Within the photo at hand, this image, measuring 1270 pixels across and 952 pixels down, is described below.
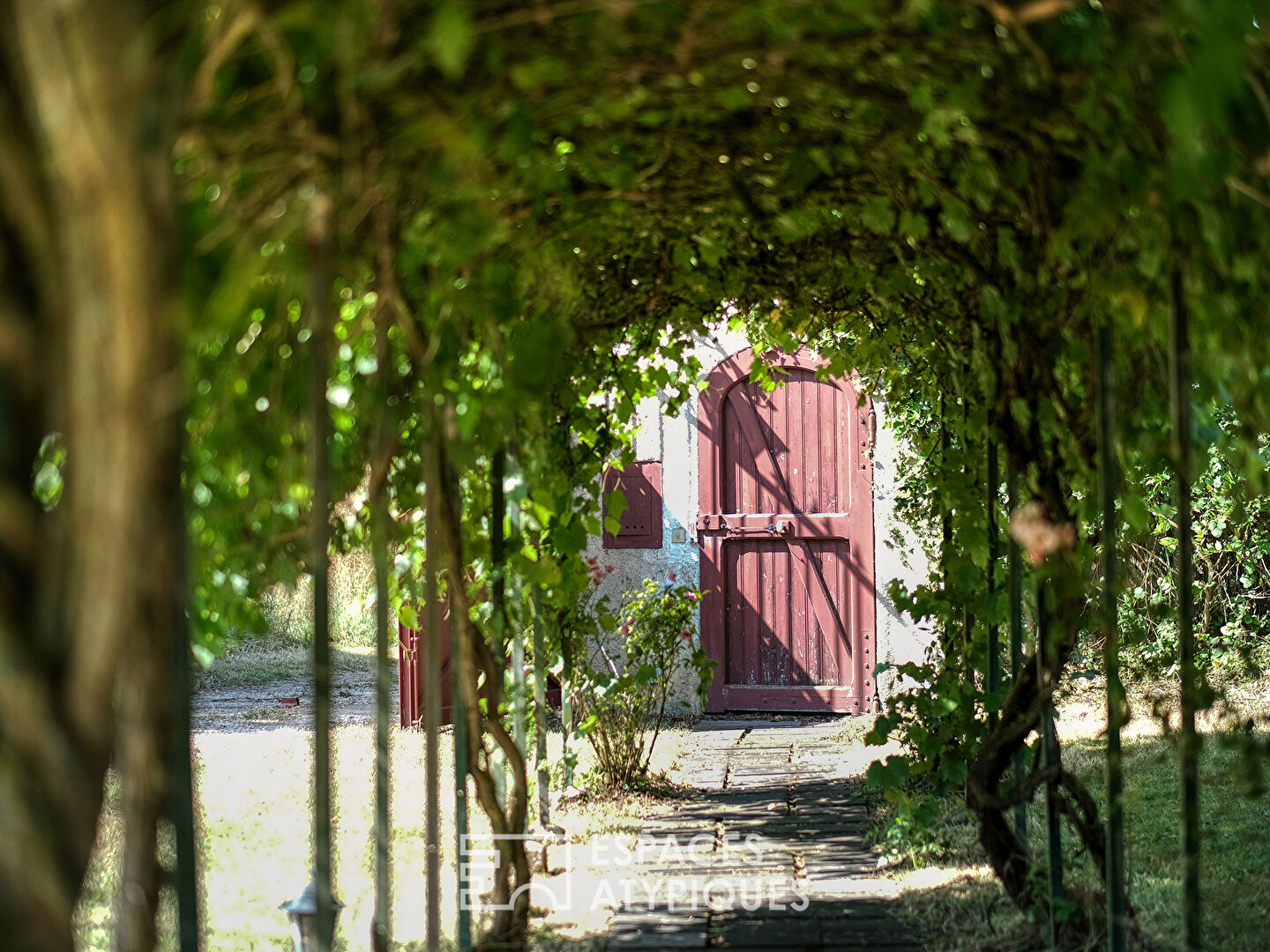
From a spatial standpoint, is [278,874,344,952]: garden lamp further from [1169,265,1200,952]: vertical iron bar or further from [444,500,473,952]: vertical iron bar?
[1169,265,1200,952]: vertical iron bar

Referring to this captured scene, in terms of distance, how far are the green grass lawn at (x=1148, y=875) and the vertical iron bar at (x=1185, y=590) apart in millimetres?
953

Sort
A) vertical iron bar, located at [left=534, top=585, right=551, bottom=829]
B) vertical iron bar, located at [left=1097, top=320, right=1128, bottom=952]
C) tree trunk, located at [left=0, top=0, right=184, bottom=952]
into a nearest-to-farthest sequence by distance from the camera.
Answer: tree trunk, located at [left=0, top=0, right=184, bottom=952]
vertical iron bar, located at [left=1097, top=320, right=1128, bottom=952]
vertical iron bar, located at [left=534, top=585, right=551, bottom=829]

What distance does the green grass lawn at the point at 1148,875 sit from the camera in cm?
371

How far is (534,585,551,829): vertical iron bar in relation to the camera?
16.1 ft

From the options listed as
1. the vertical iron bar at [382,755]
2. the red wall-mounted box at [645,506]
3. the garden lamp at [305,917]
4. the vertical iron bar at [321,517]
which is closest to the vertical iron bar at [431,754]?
the vertical iron bar at [382,755]

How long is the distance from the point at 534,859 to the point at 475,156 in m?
3.54

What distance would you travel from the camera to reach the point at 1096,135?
7.06 ft

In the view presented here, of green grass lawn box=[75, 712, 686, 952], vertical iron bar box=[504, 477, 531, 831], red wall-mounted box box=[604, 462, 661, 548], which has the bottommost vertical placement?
green grass lawn box=[75, 712, 686, 952]

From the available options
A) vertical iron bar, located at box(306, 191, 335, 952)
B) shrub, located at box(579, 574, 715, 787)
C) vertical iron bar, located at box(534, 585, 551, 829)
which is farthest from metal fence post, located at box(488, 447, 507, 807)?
shrub, located at box(579, 574, 715, 787)

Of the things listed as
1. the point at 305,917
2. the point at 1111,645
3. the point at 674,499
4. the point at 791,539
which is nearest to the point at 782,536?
the point at 791,539

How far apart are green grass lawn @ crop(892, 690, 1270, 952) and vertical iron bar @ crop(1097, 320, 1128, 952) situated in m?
0.45

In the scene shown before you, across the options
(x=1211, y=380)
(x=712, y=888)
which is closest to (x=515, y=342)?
(x=1211, y=380)

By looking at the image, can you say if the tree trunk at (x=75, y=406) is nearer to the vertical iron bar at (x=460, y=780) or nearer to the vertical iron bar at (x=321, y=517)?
the vertical iron bar at (x=321, y=517)

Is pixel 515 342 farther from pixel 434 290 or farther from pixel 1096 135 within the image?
pixel 1096 135
